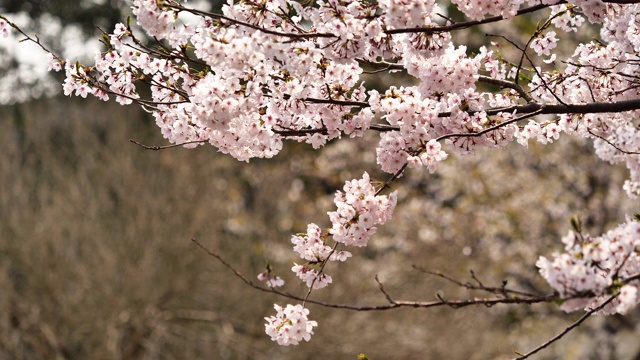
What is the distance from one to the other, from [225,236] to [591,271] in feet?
39.9

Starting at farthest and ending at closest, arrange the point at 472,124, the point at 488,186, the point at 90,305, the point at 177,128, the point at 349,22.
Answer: the point at 488,186 → the point at 90,305 → the point at 177,128 → the point at 472,124 → the point at 349,22

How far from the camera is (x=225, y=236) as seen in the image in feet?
47.7

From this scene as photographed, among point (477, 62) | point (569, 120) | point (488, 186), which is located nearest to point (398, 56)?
point (477, 62)

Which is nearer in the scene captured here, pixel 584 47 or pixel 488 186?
pixel 584 47

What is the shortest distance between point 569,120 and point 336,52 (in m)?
1.44

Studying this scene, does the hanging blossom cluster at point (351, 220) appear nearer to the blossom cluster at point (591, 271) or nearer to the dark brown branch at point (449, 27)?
the dark brown branch at point (449, 27)

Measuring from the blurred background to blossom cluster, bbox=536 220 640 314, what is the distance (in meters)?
8.29

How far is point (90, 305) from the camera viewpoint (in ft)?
39.7

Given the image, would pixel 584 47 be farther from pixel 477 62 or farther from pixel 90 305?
pixel 90 305

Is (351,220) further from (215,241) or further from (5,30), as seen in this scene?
(215,241)

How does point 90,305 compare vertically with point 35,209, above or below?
below

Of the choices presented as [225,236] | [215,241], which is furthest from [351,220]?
[225,236]

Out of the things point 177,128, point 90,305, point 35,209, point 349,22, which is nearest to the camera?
point 349,22

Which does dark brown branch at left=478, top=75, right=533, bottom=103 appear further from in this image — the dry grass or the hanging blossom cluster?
the dry grass
